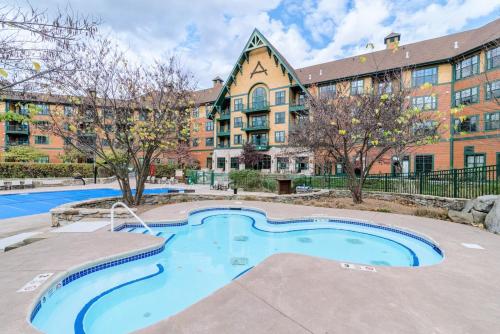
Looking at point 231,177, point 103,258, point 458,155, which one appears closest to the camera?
point 103,258

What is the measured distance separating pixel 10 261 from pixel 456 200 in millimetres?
13301

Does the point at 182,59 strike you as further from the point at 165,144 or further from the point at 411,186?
the point at 411,186

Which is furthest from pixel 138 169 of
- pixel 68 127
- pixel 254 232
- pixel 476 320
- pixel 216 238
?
pixel 476 320

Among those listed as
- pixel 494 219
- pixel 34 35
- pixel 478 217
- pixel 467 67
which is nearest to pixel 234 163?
pixel 467 67

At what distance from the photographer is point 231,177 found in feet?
63.0

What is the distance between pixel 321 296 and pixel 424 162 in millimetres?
28231

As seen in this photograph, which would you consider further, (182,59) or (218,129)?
(218,129)

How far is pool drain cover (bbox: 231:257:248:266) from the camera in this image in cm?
566

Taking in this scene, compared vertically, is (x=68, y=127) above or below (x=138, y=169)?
above

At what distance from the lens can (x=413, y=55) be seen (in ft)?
84.9

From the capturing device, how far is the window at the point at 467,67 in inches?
849

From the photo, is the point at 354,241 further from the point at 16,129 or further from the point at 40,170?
the point at 16,129

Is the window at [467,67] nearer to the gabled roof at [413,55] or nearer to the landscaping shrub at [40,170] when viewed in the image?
the gabled roof at [413,55]

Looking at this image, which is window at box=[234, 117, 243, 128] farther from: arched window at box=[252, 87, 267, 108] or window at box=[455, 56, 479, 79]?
window at box=[455, 56, 479, 79]
